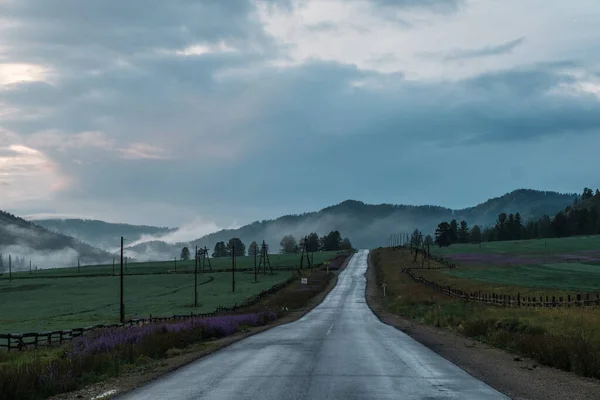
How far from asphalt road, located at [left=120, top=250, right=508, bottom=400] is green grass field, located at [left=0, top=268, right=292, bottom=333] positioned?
115ft

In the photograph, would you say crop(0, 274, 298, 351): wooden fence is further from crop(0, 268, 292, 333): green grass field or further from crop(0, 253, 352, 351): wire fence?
crop(0, 268, 292, 333): green grass field

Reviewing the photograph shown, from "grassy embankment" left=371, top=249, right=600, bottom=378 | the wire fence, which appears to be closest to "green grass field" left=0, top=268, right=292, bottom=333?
the wire fence

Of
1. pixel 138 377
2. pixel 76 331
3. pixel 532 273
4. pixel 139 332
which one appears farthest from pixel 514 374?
pixel 532 273

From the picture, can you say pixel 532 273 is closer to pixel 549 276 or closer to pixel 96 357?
pixel 549 276

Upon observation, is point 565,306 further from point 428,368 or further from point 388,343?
point 428,368

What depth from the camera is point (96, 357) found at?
63.8 feet

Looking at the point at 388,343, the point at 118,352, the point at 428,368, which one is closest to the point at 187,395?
the point at 428,368

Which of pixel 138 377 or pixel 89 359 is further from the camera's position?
pixel 89 359

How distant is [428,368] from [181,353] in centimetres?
1087

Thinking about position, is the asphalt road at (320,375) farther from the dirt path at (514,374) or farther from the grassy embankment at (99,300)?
the grassy embankment at (99,300)

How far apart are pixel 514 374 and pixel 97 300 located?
8309 cm

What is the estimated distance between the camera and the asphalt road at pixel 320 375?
1312 cm

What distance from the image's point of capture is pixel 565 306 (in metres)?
36.5

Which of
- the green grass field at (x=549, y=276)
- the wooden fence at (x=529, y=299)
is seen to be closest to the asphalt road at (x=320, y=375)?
the wooden fence at (x=529, y=299)
